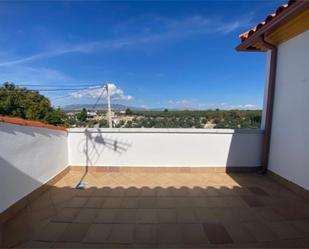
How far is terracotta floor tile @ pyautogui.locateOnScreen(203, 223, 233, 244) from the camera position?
2.26m

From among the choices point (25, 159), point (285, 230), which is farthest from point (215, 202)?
point (25, 159)

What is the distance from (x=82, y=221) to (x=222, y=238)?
1791mm

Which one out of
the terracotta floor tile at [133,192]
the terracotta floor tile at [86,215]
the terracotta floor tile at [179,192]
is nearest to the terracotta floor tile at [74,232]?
the terracotta floor tile at [86,215]

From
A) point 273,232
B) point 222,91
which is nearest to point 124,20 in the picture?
point 273,232

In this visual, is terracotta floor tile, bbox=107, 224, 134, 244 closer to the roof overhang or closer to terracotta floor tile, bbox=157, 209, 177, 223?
terracotta floor tile, bbox=157, 209, 177, 223

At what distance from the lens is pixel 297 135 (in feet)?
12.0

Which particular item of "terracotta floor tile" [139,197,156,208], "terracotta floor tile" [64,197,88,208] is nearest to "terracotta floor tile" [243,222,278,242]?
"terracotta floor tile" [139,197,156,208]

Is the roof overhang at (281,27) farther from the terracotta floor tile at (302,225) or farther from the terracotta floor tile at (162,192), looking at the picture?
the terracotta floor tile at (162,192)

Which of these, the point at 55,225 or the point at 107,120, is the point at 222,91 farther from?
the point at 55,225

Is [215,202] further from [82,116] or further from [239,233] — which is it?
[82,116]

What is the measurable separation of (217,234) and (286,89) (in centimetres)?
321

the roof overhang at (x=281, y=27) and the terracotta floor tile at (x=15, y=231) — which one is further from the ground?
the roof overhang at (x=281, y=27)

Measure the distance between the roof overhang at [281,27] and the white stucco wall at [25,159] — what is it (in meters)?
4.22

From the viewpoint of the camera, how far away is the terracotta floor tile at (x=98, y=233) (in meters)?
2.30
